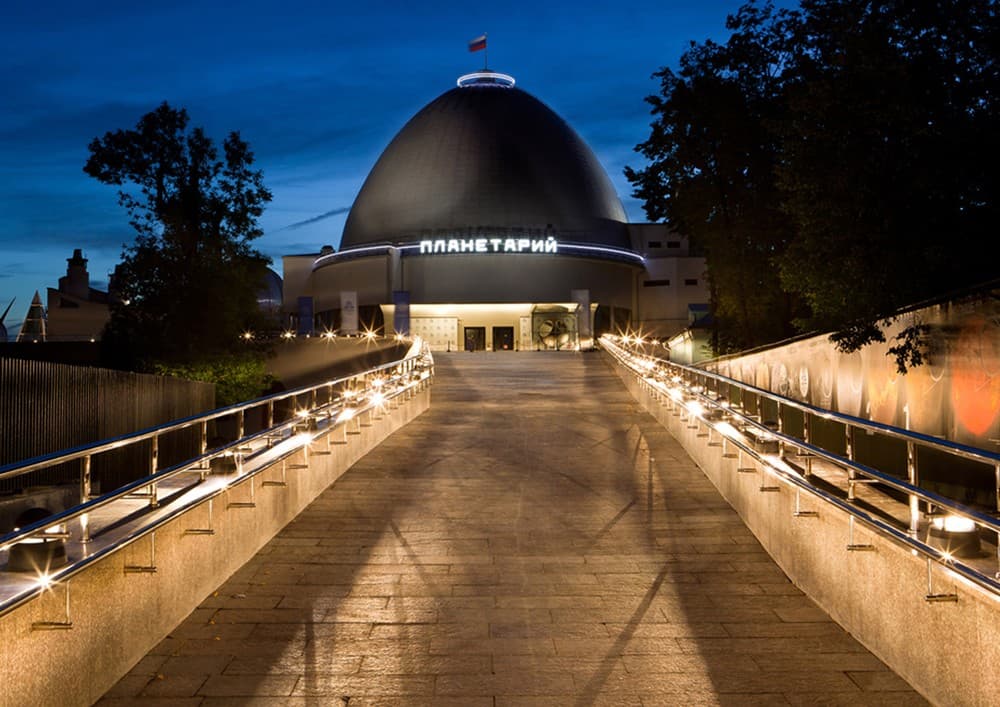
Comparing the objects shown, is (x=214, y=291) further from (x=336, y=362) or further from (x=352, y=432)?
(x=352, y=432)

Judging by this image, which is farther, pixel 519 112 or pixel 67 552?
pixel 519 112

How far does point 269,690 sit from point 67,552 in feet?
4.84

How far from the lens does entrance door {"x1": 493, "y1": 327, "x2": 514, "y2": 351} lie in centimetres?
6881

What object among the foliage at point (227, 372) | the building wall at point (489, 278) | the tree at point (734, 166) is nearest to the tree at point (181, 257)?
the foliage at point (227, 372)

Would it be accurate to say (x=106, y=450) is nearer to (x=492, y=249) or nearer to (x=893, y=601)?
(x=893, y=601)

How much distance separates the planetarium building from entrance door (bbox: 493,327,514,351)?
0.39ft

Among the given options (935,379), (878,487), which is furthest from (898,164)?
(878,487)

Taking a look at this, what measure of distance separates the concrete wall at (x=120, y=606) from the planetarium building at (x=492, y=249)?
175ft

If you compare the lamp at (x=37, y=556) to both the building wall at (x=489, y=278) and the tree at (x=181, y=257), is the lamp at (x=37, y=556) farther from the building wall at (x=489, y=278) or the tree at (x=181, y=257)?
the building wall at (x=489, y=278)

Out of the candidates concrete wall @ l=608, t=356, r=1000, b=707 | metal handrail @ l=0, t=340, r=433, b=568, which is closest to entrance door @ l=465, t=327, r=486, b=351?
metal handrail @ l=0, t=340, r=433, b=568

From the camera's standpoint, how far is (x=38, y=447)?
16.8m

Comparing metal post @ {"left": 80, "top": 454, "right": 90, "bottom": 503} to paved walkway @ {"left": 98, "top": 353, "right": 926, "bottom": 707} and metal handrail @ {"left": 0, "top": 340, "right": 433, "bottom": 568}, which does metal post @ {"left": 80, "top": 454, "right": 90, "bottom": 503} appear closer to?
metal handrail @ {"left": 0, "top": 340, "right": 433, "bottom": 568}

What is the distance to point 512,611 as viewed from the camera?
7539 mm

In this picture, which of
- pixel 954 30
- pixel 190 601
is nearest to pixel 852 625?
pixel 190 601
